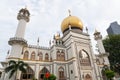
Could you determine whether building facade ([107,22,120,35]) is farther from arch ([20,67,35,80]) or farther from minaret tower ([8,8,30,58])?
arch ([20,67,35,80])

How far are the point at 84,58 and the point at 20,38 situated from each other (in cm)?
1434

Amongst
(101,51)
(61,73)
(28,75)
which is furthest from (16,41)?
(101,51)

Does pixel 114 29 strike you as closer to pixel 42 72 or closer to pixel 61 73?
pixel 61 73

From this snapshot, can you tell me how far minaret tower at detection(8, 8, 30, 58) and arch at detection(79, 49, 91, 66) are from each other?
12.3 meters

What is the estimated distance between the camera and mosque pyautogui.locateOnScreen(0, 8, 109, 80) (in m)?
20.4

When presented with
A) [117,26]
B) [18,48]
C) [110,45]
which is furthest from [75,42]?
[117,26]

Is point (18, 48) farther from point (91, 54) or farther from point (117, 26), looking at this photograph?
point (117, 26)

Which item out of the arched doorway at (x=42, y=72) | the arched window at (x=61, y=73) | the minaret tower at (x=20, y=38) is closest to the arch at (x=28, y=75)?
the arched doorway at (x=42, y=72)

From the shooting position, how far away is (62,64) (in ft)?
76.5

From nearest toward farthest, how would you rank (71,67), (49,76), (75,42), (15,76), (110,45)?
(49,76) → (15,76) → (71,67) → (75,42) → (110,45)

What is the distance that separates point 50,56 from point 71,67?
566cm

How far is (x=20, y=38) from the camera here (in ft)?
68.8

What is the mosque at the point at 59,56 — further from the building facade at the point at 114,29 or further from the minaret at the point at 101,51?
the building facade at the point at 114,29

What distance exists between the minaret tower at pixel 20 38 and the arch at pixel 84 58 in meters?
12.3
